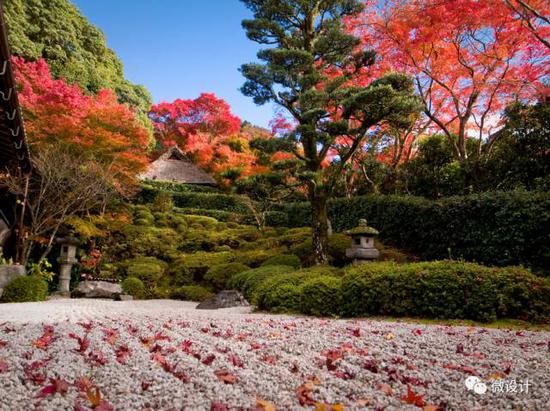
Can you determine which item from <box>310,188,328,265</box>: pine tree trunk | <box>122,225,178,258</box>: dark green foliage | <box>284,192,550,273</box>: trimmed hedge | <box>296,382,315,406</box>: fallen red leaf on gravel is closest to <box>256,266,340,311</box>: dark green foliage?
<box>310,188,328,265</box>: pine tree trunk

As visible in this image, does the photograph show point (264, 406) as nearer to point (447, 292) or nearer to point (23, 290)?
point (447, 292)

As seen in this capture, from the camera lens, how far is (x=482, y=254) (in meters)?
8.55

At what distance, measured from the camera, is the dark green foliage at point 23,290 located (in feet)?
26.7

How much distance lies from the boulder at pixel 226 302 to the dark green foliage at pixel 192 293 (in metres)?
1.80

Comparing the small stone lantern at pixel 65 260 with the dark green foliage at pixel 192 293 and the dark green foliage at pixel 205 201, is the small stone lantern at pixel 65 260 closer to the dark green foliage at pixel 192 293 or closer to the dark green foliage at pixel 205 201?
the dark green foliage at pixel 192 293

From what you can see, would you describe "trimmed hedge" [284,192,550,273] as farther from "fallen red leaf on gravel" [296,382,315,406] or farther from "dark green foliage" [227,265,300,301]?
"fallen red leaf on gravel" [296,382,315,406]

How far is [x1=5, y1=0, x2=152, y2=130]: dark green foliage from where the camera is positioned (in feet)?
60.0

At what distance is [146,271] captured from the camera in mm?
11117

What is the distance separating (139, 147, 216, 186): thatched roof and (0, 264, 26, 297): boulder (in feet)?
47.6

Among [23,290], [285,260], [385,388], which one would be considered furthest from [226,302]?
[385,388]

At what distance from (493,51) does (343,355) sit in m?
10.7

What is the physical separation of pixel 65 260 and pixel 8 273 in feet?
7.28

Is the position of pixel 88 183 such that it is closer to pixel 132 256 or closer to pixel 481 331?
pixel 132 256

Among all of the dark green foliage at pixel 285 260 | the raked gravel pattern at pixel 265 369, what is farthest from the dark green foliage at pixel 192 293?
the raked gravel pattern at pixel 265 369
